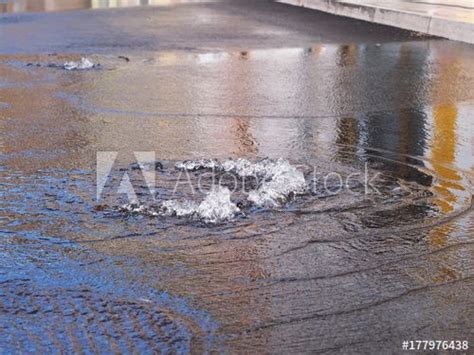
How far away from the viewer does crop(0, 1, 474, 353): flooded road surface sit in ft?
11.5

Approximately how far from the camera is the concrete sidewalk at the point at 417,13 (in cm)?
1347

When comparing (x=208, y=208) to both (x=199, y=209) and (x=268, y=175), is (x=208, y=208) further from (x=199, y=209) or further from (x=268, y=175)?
(x=268, y=175)

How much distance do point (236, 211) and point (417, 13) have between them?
11060 millimetres

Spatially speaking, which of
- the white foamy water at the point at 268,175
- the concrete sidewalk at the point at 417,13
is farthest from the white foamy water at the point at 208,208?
the concrete sidewalk at the point at 417,13

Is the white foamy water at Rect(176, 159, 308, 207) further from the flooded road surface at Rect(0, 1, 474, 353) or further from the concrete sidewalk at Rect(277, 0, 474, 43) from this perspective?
the concrete sidewalk at Rect(277, 0, 474, 43)

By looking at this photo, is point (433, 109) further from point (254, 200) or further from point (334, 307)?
point (334, 307)

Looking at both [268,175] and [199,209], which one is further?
[268,175]

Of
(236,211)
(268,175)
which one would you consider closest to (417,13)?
Answer: (268,175)

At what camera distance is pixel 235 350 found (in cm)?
327

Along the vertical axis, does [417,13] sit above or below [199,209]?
above

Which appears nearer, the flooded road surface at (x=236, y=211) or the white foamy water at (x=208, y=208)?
the flooded road surface at (x=236, y=211)

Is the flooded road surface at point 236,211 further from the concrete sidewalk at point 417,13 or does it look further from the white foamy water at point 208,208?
the concrete sidewalk at point 417,13

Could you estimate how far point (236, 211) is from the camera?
15.8ft

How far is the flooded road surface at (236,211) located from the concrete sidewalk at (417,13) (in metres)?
3.39
